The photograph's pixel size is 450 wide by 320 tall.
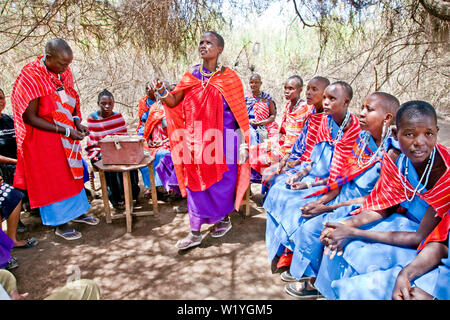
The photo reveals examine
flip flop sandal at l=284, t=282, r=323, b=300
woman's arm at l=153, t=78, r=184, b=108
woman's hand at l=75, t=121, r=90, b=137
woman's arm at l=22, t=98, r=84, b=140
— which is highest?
woman's arm at l=153, t=78, r=184, b=108

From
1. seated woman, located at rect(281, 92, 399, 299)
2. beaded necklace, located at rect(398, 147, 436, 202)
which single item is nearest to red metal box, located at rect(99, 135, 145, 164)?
seated woman, located at rect(281, 92, 399, 299)

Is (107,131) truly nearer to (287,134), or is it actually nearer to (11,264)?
(11,264)

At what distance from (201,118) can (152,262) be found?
4.92 feet

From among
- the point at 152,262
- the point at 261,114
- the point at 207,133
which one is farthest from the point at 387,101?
the point at 261,114

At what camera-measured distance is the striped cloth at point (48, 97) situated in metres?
2.83

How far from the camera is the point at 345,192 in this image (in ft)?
7.54

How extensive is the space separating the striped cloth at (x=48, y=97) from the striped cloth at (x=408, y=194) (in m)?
2.93

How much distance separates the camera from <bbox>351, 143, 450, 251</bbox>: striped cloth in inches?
60.7

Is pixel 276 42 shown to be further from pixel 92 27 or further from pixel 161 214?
pixel 161 214

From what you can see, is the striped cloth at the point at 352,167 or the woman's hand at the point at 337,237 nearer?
the woman's hand at the point at 337,237

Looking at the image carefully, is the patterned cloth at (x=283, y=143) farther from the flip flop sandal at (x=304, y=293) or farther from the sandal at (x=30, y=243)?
the sandal at (x=30, y=243)

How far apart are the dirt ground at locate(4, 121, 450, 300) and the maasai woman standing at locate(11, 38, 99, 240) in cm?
33

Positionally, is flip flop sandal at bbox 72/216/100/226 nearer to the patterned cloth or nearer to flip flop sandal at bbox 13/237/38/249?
flip flop sandal at bbox 13/237/38/249

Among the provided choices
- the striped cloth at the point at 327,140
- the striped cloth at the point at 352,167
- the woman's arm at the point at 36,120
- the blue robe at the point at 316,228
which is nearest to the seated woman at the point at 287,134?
the striped cloth at the point at 327,140
